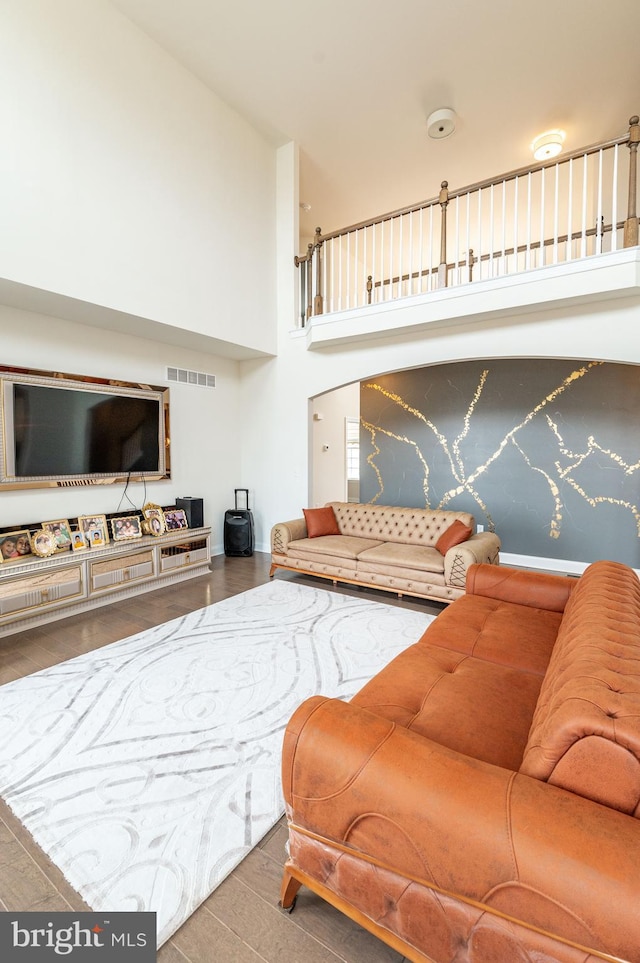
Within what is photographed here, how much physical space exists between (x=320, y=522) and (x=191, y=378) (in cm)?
255

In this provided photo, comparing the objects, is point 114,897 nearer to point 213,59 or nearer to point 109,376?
point 109,376

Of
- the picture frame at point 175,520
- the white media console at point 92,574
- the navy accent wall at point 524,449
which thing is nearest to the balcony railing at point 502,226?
the navy accent wall at point 524,449

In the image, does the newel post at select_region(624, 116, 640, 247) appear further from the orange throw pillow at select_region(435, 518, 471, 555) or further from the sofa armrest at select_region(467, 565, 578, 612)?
the sofa armrest at select_region(467, 565, 578, 612)

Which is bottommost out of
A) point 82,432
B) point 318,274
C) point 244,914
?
point 244,914

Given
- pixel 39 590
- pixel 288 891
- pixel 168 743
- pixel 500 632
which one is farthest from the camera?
pixel 39 590

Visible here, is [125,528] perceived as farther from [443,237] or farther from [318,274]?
[443,237]

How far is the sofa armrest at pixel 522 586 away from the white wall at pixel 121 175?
3.78 metres

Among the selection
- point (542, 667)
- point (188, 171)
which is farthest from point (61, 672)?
point (188, 171)

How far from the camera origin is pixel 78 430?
14.4 ft

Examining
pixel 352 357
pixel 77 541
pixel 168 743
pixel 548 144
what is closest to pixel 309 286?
pixel 352 357

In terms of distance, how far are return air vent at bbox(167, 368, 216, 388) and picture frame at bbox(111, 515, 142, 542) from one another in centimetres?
183

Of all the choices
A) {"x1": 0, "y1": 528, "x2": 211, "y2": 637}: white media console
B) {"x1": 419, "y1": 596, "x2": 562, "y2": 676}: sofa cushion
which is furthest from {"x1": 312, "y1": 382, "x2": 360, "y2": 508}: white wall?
{"x1": 419, "y1": 596, "x2": 562, "y2": 676}: sofa cushion

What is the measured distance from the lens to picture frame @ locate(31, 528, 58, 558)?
153 inches

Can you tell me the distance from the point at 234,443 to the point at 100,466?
2.07m
